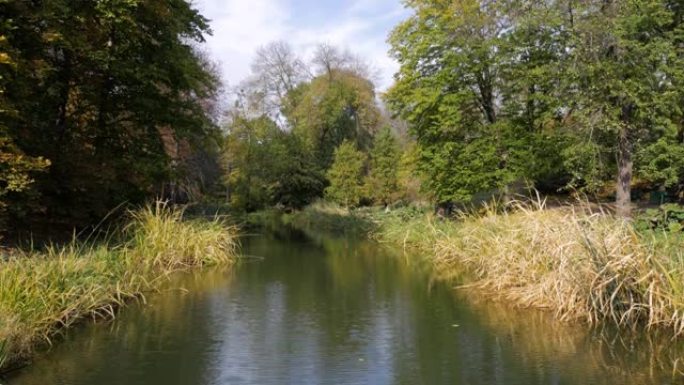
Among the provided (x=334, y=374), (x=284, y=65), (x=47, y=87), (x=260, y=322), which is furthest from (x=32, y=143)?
(x=284, y=65)

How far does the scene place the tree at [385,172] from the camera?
1280 inches

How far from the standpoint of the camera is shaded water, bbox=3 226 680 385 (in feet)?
22.6

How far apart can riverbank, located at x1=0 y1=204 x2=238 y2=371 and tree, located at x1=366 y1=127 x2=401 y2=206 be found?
1696 cm

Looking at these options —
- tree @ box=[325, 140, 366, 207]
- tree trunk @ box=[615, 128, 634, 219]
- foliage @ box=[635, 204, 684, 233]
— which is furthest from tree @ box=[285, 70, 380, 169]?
foliage @ box=[635, 204, 684, 233]

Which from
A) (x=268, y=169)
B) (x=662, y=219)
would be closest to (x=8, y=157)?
(x=662, y=219)

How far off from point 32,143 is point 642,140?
14156mm

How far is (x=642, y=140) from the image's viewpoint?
595 inches

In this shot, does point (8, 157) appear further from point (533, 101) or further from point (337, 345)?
point (533, 101)

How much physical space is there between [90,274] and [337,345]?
4.62 meters

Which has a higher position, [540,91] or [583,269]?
[540,91]

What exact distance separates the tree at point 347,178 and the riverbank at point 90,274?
1730 centimetres

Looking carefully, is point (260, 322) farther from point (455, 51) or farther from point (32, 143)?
point (455, 51)

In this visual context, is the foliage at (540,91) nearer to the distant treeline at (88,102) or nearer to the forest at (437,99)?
the forest at (437,99)

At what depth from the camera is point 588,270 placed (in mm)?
8859
